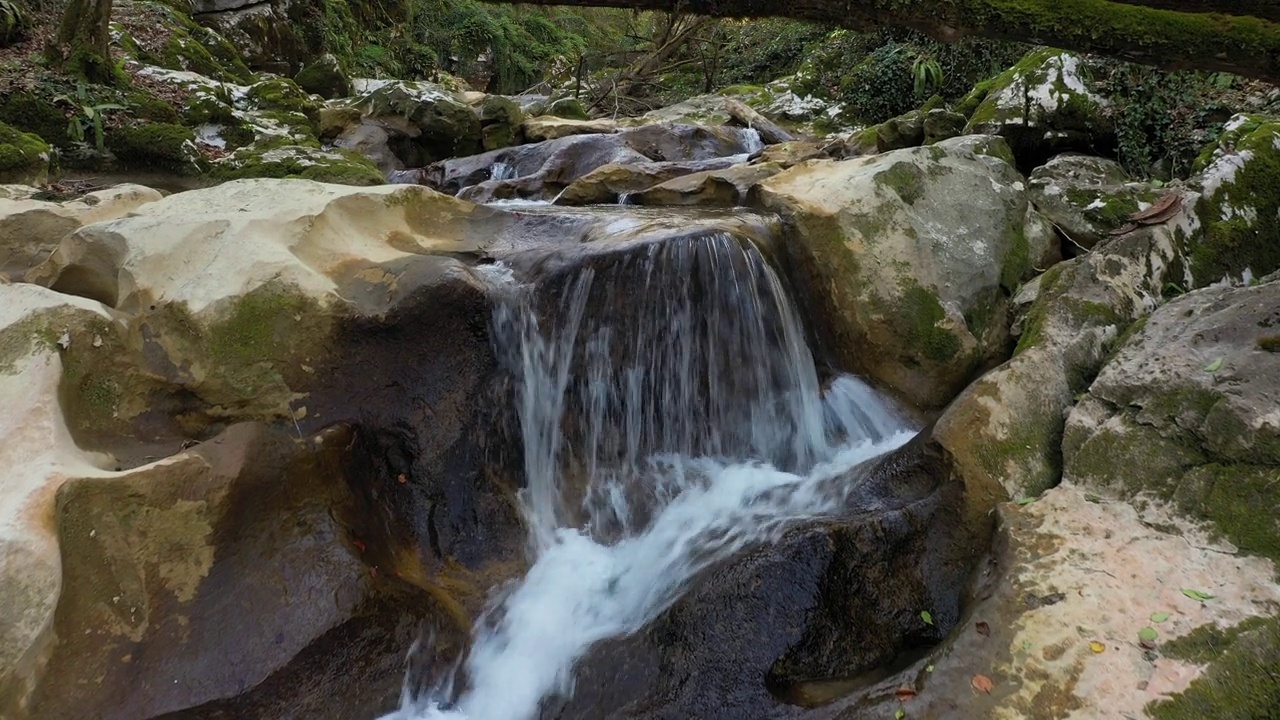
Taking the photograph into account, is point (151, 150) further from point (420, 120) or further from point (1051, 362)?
point (1051, 362)

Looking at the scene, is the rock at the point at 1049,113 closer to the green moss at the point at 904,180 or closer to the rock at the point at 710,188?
the green moss at the point at 904,180

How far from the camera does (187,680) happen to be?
3506 millimetres

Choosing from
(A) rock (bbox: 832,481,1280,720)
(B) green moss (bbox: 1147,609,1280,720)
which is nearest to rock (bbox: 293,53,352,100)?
(A) rock (bbox: 832,481,1280,720)

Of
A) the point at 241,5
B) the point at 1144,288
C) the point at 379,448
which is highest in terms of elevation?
the point at 241,5

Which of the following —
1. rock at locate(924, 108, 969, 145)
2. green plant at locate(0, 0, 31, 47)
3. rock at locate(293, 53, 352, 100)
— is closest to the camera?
rock at locate(924, 108, 969, 145)

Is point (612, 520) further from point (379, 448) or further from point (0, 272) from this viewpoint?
point (0, 272)

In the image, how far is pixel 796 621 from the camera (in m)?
3.48

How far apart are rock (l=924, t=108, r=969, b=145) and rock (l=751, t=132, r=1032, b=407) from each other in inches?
97.2

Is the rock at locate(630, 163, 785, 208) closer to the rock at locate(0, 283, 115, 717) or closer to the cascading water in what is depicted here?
the cascading water

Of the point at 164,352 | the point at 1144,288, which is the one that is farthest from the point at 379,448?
the point at 1144,288

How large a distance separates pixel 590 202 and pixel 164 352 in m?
5.46

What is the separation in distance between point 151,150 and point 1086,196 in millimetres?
9206

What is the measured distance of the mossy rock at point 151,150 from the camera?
7.56 metres

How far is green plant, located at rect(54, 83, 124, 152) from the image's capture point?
7.38 meters
